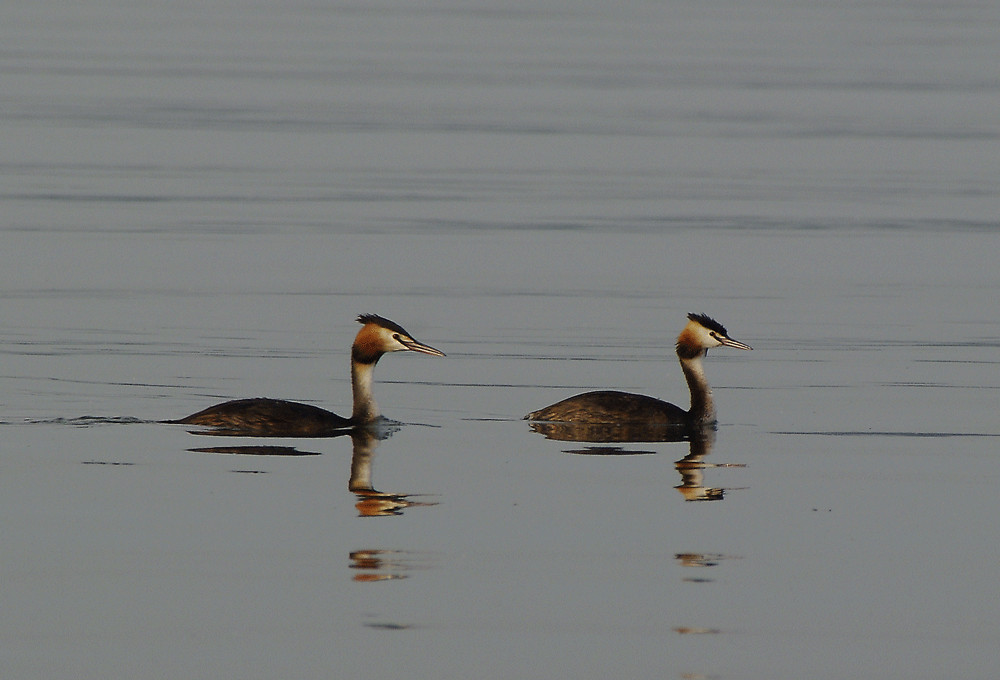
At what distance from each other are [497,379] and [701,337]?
2.21 m

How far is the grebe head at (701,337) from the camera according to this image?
17.7m

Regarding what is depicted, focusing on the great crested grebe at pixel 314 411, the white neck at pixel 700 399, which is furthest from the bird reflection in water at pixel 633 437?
the great crested grebe at pixel 314 411

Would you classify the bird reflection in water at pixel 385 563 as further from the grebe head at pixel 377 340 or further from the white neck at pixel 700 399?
the white neck at pixel 700 399

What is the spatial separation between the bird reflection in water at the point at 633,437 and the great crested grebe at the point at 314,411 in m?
1.22

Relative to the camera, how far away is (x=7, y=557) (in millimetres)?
10820

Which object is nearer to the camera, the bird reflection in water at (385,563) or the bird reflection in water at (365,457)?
the bird reflection in water at (385,563)

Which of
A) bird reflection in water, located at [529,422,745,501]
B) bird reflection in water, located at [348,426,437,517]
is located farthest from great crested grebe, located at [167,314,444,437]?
bird reflection in water, located at [529,422,745,501]

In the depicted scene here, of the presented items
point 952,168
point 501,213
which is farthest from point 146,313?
point 952,168

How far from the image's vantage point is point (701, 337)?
1770cm

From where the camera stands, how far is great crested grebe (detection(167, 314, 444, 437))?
614 inches

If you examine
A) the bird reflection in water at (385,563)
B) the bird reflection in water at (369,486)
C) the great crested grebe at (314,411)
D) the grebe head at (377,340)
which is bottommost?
the bird reflection in water at (385,563)

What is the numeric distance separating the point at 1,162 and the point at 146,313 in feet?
53.6

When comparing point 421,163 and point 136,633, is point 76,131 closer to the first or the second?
point 421,163

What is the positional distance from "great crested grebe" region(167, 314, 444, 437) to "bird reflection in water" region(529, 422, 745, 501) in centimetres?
122
